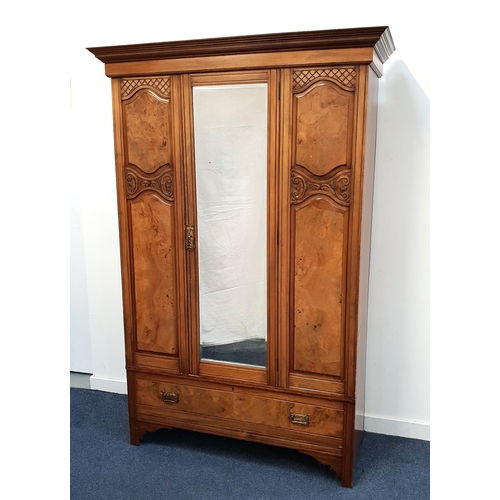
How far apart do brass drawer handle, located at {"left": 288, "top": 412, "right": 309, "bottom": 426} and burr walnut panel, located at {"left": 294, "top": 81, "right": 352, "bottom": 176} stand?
102 cm

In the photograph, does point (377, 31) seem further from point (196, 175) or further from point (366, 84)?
point (196, 175)

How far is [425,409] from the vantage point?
240 cm

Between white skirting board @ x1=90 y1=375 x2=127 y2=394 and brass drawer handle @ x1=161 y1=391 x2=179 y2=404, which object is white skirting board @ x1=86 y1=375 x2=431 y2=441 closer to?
brass drawer handle @ x1=161 y1=391 x2=179 y2=404

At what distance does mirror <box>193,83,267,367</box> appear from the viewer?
1.99 m

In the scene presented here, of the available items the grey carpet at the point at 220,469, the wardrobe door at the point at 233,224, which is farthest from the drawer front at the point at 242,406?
the grey carpet at the point at 220,469

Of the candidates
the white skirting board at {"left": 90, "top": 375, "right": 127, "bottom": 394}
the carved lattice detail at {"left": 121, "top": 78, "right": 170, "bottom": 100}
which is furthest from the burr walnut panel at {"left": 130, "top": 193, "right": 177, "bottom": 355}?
the white skirting board at {"left": 90, "top": 375, "right": 127, "bottom": 394}

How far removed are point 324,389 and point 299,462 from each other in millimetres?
455

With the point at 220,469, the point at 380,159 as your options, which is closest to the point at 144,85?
the point at 380,159

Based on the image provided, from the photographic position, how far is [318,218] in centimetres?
193

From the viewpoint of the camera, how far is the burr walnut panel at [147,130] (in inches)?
81.1

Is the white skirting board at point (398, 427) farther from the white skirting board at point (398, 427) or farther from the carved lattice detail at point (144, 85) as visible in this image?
the carved lattice detail at point (144, 85)

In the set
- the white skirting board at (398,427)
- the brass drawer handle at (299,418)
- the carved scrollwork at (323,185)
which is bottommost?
the white skirting board at (398,427)
